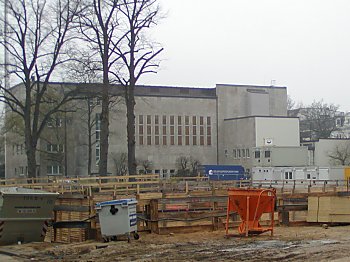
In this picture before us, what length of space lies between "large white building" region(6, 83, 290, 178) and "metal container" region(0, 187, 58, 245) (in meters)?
59.9

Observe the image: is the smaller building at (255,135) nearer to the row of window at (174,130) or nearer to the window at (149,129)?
the row of window at (174,130)

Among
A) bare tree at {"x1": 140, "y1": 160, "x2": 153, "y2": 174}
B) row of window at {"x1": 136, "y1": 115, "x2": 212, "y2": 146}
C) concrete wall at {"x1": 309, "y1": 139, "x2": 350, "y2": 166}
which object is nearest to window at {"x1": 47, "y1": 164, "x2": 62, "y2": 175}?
bare tree at {"x1": 140, "y1": 160, "x2": 153, "y2": 174}

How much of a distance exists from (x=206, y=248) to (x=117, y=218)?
351 cm

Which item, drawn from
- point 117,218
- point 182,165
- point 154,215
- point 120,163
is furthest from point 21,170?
point 117,218

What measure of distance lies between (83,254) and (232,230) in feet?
19.9

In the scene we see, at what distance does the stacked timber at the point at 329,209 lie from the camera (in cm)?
2204

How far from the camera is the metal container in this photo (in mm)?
19766

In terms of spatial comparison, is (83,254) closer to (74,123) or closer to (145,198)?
(145,198)

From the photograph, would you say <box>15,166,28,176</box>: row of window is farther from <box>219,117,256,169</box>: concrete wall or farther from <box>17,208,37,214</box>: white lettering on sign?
<box>17,208,37,214</box>: white lettering on sign

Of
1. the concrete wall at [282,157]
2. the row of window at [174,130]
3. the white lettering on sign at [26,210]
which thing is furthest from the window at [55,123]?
the white lettering on sign at [26,210]

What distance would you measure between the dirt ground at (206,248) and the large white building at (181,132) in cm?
6185

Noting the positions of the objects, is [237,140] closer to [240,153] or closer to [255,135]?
[240,153]

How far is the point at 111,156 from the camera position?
8544cm

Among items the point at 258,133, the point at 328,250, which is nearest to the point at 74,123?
the point at 258,133
